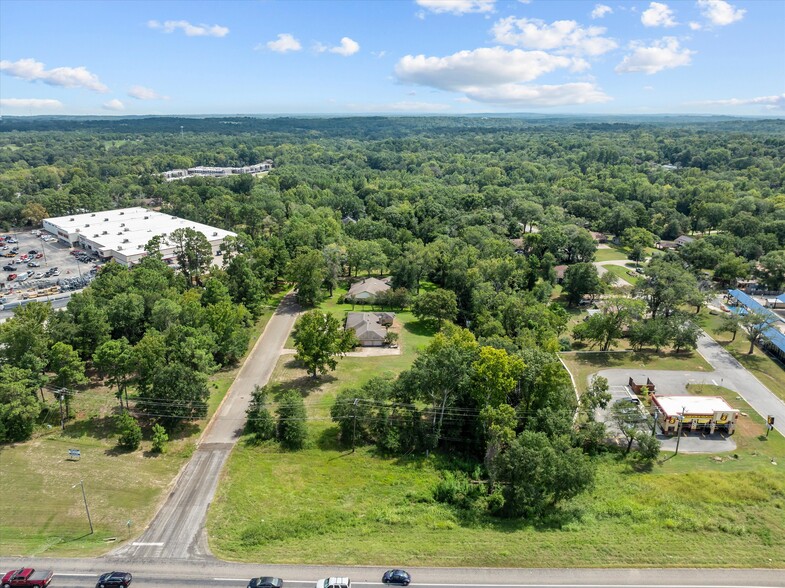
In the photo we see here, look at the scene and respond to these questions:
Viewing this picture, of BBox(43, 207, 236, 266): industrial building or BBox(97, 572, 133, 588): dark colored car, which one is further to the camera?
BBox(43, 207, 236, 266): industrial building

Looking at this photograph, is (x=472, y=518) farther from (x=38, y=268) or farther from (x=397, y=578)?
(x=38, y=268)

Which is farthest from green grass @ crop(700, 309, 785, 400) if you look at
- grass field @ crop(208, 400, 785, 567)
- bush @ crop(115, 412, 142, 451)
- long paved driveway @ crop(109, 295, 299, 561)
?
bush @ crop(115, 412, 142, 451)

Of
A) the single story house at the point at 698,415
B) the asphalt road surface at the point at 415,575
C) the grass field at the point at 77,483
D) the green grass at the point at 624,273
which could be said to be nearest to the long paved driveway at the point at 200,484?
the grass field at the point at 77,483

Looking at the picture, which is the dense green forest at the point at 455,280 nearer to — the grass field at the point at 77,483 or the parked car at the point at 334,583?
the grass field at the point at 77,483

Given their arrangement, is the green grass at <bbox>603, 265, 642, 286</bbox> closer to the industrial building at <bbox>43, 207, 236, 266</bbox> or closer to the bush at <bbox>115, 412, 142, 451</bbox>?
the industrial building at <bbox>43, 207, 236, 266</bbox>

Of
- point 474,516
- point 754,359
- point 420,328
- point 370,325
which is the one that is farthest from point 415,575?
point 754,359
